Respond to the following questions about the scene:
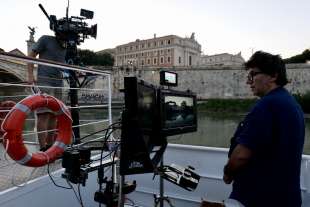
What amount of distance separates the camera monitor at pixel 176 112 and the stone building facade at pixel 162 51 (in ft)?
133

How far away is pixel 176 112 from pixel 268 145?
0.57m

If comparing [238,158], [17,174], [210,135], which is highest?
[238,158]

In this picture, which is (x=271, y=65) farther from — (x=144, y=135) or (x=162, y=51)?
(x=162, y=51)

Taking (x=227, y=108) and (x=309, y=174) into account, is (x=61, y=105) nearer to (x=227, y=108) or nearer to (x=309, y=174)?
(x=309, y=174)

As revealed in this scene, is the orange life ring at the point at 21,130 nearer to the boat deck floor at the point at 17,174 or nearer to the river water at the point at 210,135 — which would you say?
the boat deck floor at the point at 17,174

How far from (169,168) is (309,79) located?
23.3 m

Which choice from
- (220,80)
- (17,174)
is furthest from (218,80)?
(17,174)

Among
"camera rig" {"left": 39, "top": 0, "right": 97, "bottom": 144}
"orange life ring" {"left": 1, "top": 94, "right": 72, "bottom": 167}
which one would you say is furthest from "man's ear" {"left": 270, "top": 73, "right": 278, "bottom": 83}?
"camera rig" {"left": 39, "top": 0, "right": 97, "bottom": 144}

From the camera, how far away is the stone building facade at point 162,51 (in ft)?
146

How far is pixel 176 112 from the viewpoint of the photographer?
59.7 inches

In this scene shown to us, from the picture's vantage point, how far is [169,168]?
1.37 m

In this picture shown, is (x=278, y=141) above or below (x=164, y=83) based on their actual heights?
below

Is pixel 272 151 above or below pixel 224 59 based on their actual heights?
below

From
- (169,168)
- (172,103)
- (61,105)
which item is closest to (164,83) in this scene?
(172,103)
